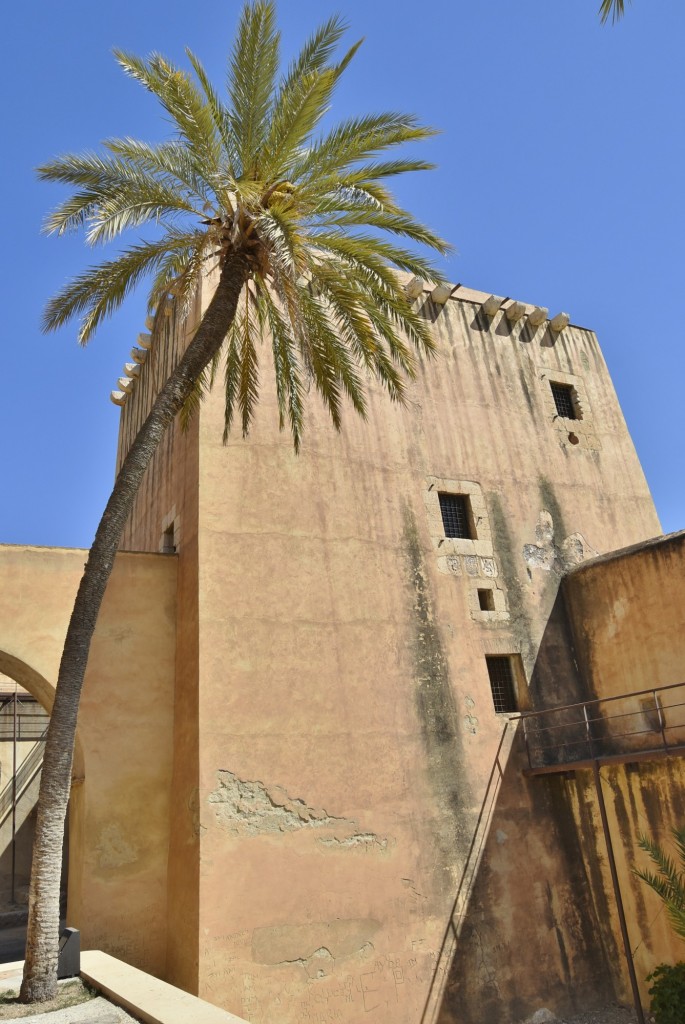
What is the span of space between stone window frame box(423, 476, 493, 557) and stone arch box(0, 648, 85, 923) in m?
6.35

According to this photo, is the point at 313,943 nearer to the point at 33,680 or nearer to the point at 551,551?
the point at 33,680

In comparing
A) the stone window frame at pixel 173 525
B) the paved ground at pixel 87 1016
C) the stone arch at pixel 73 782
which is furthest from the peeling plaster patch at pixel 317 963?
the stone window frame at pixel 173 525

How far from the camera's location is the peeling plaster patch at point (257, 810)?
10000 millimetres

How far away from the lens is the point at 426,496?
13461mm

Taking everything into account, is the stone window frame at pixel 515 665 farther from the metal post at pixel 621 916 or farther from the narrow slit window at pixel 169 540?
the narrow slit window at pixel 169 540

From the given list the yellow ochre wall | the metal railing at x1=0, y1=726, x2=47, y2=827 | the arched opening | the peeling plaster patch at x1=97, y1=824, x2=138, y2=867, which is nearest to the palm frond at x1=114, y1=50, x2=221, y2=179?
the yellow ochre wall

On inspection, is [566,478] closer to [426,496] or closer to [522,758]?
[426,496]

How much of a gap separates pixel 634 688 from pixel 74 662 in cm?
886

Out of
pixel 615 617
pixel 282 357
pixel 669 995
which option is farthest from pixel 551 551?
pixel 669 995

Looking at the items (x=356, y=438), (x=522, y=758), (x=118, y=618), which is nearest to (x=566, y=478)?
(x=356, y=438)

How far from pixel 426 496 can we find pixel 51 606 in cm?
627

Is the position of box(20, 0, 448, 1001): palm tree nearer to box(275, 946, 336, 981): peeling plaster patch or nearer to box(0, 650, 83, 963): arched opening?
box(275, 946, 336, 981): peeling plaster patch

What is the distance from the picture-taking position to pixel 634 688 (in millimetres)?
12695

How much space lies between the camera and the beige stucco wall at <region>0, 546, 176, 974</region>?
1020cm
